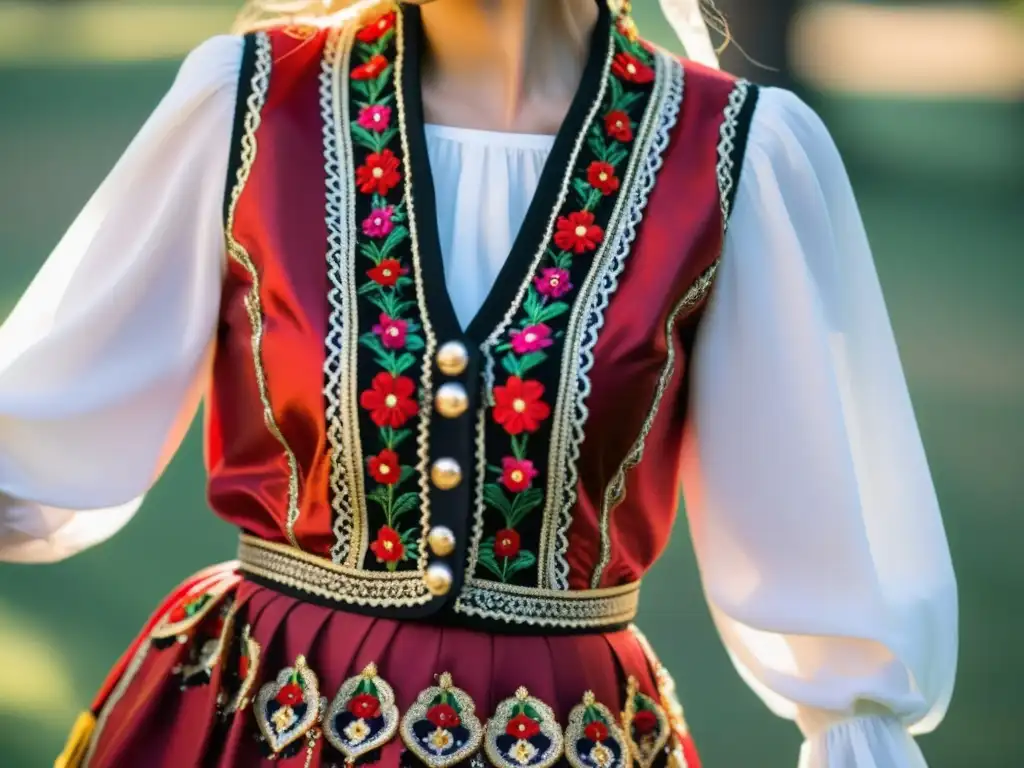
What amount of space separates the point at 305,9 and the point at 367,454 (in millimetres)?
454

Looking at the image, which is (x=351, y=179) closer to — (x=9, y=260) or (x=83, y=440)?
(x=83, y=440)

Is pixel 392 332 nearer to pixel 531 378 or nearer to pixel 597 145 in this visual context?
pixel 531 378

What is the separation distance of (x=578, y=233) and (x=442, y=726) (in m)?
0.42

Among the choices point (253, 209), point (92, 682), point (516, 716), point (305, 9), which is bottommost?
point (92, 682)

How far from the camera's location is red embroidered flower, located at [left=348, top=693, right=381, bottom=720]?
51.8 inches

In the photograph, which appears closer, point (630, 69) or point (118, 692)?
point (118, 692)

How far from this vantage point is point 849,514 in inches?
55.6

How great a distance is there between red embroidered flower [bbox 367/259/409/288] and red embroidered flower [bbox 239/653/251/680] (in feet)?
1.04

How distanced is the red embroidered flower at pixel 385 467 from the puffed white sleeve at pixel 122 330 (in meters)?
0.19

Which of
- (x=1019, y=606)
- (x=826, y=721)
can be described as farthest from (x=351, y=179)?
(x=1019, y=606)

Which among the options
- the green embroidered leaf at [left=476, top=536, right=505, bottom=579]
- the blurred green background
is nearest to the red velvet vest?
the green embroidered leaf at [left=476, top=536, right=505, bottom=579]

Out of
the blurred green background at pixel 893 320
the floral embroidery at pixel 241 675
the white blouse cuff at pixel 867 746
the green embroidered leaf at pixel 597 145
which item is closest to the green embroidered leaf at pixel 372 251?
the green embroidered leaf at pixel 597 145

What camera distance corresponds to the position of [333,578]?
1.37 meters

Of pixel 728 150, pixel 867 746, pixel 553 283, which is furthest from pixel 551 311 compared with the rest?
pixel 867 746
